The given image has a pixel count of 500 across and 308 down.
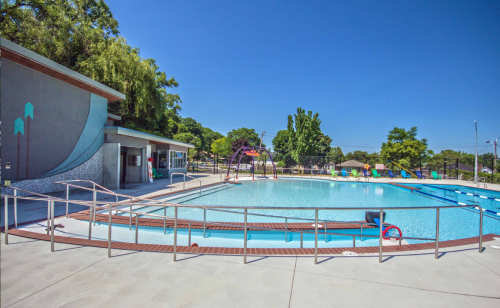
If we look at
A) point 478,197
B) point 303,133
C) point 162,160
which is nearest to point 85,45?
point 162,160

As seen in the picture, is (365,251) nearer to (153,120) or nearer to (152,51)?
(153,120)

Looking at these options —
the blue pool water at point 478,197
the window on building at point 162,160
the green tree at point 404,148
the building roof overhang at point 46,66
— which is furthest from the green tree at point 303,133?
the building roof overhang at point 46,66

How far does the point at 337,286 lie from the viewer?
2.39 meters

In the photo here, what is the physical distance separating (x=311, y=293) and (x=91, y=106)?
12.8 m

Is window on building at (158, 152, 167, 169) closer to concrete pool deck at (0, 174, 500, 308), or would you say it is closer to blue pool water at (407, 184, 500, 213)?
concrete pool deck at (0, 174, 500, 308)

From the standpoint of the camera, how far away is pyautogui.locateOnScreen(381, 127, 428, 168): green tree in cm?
2562

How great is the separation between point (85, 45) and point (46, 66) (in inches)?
297

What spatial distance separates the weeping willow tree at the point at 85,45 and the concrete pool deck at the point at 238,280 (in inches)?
541

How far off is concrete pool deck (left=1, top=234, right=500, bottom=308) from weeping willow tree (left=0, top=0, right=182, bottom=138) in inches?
541

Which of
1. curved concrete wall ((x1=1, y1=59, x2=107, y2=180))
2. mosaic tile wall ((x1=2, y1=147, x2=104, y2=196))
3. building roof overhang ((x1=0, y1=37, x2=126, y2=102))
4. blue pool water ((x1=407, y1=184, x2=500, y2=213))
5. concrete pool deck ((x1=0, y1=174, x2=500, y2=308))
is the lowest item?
blue pool water ((x1=407, y1=184, x2=500, y2=213))

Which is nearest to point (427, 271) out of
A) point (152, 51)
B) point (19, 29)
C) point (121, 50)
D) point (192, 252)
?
point (192, 252)

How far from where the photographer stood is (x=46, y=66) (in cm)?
812

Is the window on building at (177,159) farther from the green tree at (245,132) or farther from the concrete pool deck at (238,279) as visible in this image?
the green tree at (245,132)

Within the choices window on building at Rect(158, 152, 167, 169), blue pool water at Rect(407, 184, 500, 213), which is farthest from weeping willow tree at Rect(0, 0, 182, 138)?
blue pool water at Rect(407, 184, 500, 213)
